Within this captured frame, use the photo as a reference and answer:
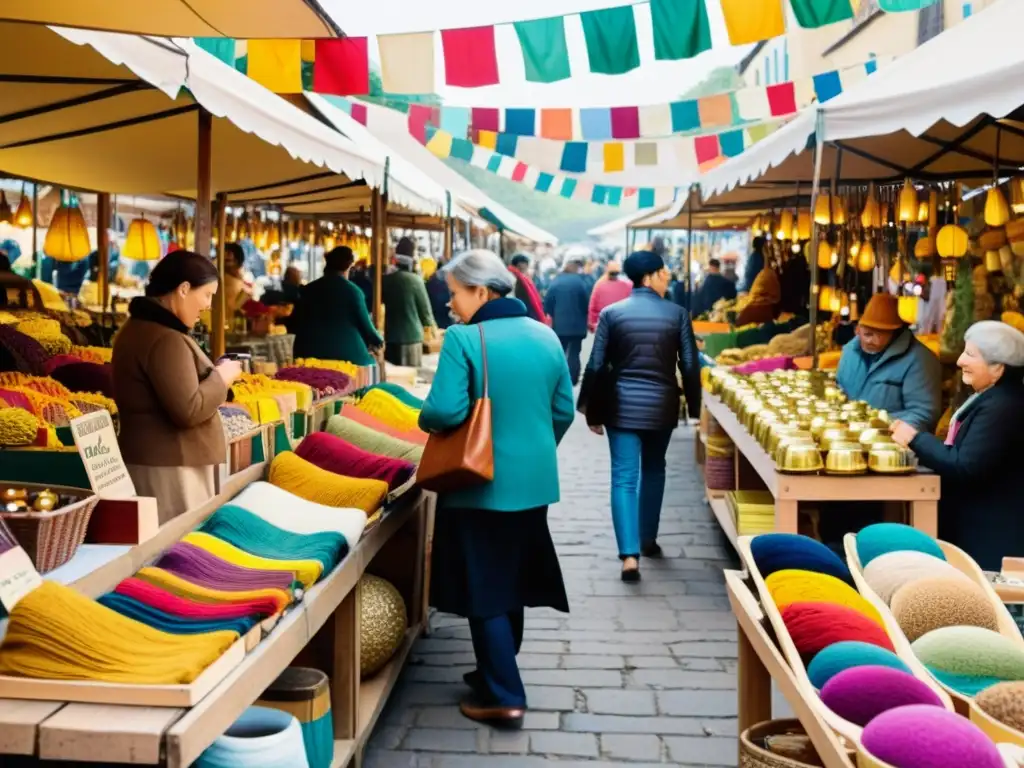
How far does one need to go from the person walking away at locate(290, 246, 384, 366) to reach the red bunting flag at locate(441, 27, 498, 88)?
150cm

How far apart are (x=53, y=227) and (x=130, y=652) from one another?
20.5 feet

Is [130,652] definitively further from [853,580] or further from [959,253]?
[959,253]

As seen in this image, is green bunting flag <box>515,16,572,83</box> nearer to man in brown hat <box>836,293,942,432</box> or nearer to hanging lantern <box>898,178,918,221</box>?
hanging lantern <box>898,178,918,221</box>

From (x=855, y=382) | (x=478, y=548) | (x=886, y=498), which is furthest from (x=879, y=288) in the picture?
(x=478, y=548)

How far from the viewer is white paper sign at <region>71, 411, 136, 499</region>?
9.41ft

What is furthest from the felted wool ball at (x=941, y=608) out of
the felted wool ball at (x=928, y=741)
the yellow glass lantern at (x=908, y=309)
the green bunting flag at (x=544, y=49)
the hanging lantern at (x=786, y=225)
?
the hanging lantern at (x=786, y=225)

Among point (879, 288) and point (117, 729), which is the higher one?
point (879, 288)

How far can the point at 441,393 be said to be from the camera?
13.1 ft

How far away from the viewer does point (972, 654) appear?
2303 mm

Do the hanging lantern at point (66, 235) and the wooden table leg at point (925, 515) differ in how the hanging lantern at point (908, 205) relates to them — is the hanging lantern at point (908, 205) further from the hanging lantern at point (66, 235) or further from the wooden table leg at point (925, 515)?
the hanging lantern at point (66, 235)

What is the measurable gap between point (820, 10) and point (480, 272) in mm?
3465

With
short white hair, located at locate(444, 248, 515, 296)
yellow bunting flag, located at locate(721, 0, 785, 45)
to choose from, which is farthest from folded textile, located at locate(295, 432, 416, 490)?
yellow bunting flag, located at locate(721, 0, 785, 45)

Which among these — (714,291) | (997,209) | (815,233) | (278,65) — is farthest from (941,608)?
(714,291)

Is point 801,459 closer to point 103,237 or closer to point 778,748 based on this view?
point 778,748
